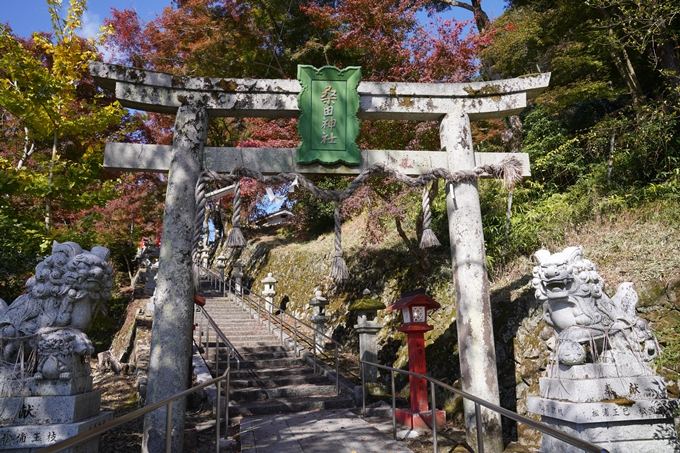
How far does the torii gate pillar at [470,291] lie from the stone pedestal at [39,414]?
4133 mm

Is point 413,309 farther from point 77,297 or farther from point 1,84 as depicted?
point 1,84

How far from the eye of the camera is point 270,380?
25.0 ft

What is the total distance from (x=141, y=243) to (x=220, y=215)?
4.28 metres

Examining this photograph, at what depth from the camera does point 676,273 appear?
204 inches

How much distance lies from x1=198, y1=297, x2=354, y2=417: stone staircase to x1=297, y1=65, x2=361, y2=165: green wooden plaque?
4.13 meters

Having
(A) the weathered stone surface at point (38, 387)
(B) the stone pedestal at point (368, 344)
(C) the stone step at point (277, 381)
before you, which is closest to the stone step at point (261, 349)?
(C) the stone step at point (277, 381)

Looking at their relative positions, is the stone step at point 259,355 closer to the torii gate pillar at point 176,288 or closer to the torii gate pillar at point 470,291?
the torii gate pillar at point 176,288

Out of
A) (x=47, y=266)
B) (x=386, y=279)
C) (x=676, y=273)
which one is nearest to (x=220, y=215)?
(x=386, y=279)

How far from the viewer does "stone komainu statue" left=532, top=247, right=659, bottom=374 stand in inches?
142

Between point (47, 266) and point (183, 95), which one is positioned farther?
point (183, 95)

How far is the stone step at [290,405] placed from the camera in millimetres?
6395

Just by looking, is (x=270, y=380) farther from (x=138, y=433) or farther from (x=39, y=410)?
(x=39, y=410)

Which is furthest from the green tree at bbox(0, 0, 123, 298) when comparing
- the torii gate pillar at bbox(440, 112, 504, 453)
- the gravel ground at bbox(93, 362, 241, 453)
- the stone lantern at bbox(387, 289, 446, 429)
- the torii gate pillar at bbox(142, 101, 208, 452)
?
the torii gate pillar at bbox(440, 112, 504, 453)

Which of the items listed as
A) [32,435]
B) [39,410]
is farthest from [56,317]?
[32,435]
